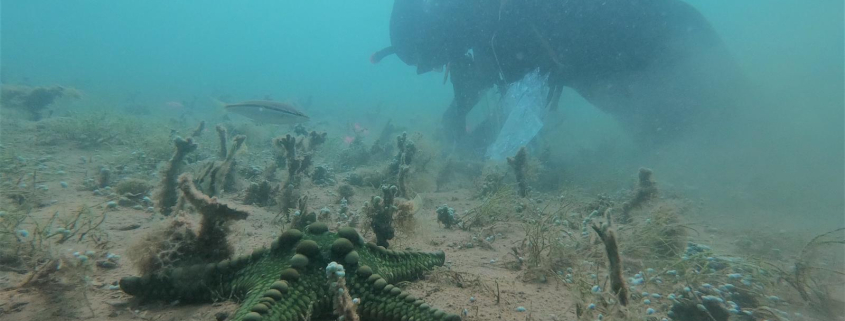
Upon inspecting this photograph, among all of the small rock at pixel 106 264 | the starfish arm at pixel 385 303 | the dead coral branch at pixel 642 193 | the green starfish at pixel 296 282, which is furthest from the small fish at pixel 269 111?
the dead coral branch at pixel 642 193

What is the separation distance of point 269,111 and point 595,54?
1056 cm

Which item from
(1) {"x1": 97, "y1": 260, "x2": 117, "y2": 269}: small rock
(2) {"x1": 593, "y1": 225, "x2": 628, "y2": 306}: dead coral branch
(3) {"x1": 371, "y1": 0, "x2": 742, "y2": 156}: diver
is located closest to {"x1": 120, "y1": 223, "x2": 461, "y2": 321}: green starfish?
(1) {"x1": 97, "y1": 260, "x2": 117, "y2": 269}: small rock

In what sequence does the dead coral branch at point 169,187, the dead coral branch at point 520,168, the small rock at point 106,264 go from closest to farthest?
the small rock at point 106,264 → the dead coral branch at point 169,187 → the dead coral branch at point 520,168

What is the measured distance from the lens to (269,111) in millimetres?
7051

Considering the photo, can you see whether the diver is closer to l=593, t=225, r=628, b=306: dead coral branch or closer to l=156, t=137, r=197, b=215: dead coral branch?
l=593, t=225, r=628, b=306: dead coral branch

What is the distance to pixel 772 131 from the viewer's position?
47.0 ft

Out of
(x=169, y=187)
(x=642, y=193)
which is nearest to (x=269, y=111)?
(x=169, y=187)

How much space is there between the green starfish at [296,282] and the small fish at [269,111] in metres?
4.97

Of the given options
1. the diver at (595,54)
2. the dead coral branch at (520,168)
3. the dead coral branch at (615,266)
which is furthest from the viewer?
the diver at (595,54)

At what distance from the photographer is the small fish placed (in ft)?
22.9

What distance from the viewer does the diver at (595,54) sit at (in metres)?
11.5

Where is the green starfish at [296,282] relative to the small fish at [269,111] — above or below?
below

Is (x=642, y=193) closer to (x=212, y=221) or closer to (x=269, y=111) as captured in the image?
(x=212, y=221)

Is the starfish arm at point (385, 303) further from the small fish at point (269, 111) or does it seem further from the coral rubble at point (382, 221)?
the small fish at point (269, 111)
